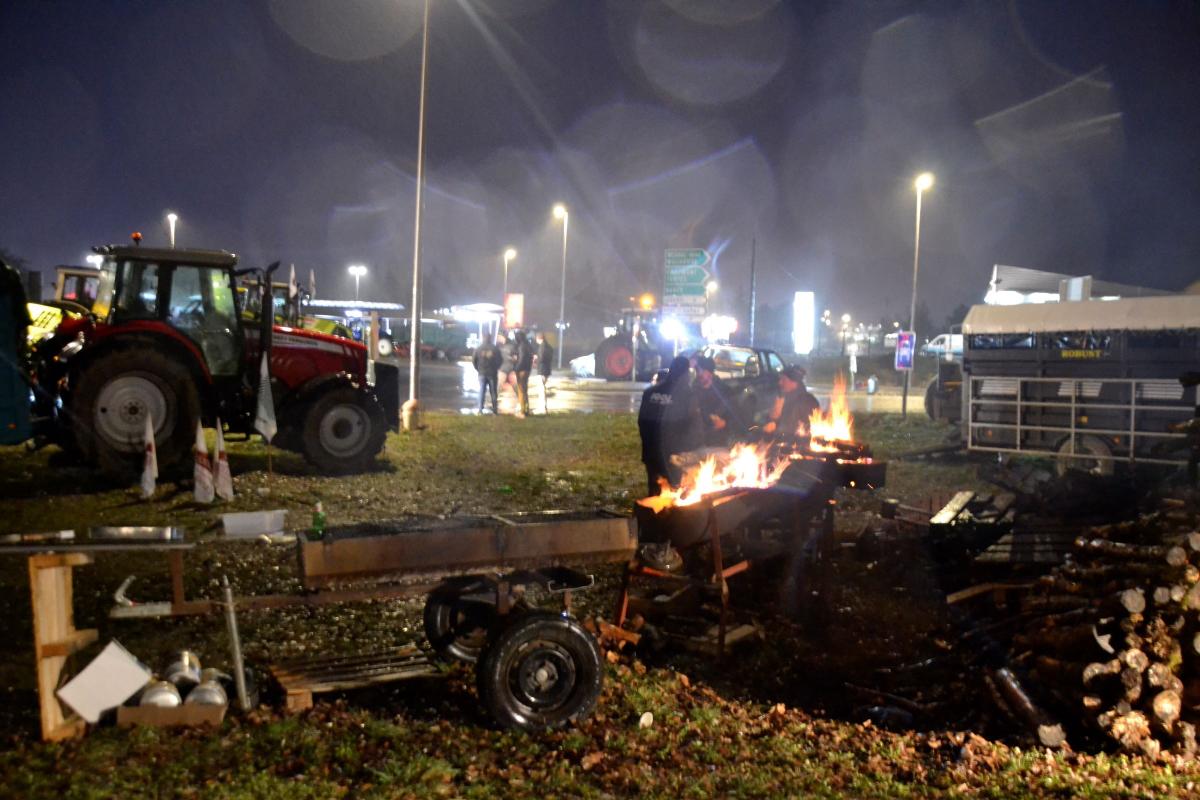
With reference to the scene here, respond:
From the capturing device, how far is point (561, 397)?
29.0m

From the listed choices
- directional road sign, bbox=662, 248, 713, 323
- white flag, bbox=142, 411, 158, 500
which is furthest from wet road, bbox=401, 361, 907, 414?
white flag, bbox=142, 411, 158, 500

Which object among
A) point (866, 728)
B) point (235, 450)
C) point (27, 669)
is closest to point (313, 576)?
point (27, 669)

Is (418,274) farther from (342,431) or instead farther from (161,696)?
(161,696)

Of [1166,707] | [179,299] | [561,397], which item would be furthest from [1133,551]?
[561,397]

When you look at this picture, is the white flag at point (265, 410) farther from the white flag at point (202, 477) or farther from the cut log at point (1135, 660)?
the cut log at point (1135, 660)

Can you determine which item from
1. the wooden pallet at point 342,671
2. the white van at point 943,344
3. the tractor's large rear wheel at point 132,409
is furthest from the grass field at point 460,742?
the white van at point 943,344

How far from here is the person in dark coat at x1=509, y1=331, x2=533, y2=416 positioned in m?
22.1

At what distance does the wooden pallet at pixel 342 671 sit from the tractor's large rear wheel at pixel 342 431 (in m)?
6.95

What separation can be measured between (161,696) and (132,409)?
7.34m

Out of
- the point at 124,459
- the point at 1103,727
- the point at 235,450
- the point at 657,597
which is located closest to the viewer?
the point at 1103,727

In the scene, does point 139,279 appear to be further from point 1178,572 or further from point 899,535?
point 1178,572

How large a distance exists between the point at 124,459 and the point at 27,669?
5984mm

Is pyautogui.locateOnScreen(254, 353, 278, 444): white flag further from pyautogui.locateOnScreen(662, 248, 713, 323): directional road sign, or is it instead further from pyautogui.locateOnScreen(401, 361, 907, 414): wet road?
pyautogui.locateOnScreen(662, 248, 713, 323): directional road sign

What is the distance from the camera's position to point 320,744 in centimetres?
480
